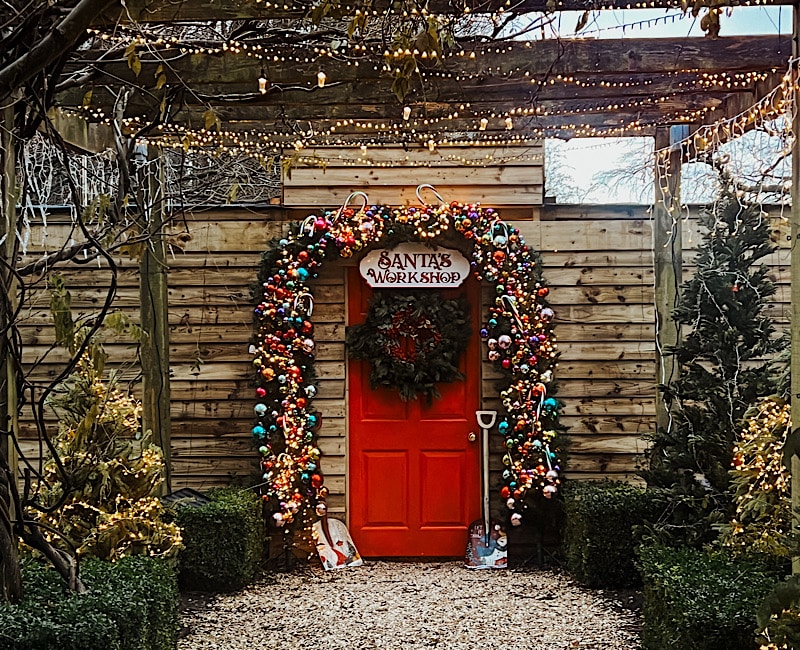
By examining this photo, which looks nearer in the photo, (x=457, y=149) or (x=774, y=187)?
(x=774, y=187)

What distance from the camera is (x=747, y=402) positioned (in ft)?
14.0

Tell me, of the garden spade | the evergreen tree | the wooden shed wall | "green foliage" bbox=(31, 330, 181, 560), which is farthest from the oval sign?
"green foliage" bbox=(31, 330, 181, 560)

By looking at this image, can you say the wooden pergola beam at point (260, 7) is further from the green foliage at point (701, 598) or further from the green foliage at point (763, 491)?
the green foliage at point (701, 598)

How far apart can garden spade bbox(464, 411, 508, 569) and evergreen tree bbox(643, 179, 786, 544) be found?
132cm

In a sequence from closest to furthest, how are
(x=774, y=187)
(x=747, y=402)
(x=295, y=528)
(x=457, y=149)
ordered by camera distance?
(x=747, y=402), (x=774, y=187), (x=295, y=528), (x=457, y=149)

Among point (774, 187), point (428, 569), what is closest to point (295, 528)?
point (428, 569)

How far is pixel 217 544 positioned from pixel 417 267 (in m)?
2.13

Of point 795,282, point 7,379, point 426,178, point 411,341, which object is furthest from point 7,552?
point 426,178

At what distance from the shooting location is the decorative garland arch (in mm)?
5293

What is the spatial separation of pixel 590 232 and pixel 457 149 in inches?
A: 40.6

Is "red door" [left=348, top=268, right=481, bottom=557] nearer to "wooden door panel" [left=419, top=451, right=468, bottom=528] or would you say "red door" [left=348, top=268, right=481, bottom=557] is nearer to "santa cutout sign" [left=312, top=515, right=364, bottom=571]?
"wooden door panel" [left=419, top=451, right=468, bottom=528]

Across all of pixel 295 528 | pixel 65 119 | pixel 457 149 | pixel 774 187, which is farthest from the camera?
pixel 457 149

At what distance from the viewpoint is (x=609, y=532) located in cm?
483

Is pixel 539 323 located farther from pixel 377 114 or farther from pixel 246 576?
pixel 246 576
